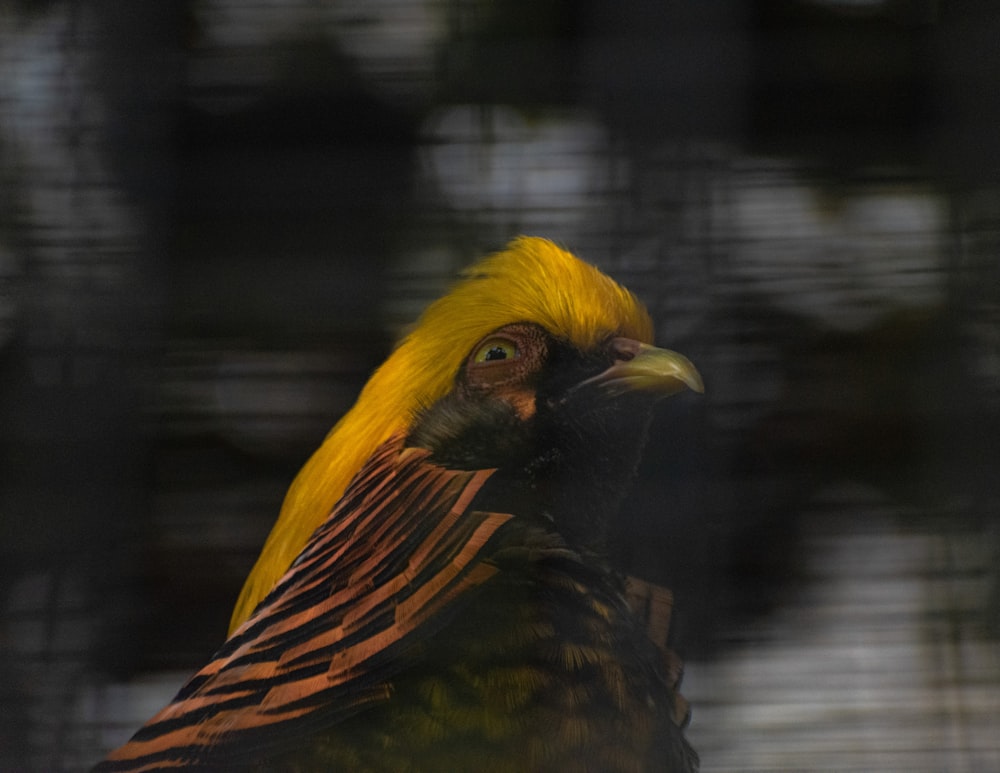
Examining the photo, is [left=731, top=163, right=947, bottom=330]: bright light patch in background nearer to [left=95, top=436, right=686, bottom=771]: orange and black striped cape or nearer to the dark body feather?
the dark body feather

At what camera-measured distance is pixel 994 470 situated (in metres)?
0.96

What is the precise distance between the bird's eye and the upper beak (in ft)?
0.29

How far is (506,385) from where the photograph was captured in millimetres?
1161

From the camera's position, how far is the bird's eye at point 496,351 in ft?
3.82

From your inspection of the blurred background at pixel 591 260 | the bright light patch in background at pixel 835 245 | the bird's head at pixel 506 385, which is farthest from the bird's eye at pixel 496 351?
the bright light patch in background at pixel 835 245

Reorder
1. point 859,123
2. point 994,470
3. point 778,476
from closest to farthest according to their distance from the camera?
point 994,470, point 859,123, point 778,476

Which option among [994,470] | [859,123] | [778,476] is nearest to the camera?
[994,470]

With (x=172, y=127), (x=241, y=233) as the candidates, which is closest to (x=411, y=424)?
(x=241, y=233)

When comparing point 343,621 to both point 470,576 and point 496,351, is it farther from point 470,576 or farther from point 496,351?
point 496,351

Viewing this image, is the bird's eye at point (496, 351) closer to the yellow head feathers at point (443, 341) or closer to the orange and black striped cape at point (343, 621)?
the yellow head feathers at point (443, 341)

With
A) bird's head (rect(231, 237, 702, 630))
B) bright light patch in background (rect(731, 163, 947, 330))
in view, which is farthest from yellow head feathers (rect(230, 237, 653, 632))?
bright light patch in background (rect(731, 163, 947, 330))

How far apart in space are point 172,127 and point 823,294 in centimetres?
71

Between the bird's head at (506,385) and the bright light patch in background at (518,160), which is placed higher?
the bright light patch in background at (518,160)

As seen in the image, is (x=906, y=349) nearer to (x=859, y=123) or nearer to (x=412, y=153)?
(x=859, y=123)
